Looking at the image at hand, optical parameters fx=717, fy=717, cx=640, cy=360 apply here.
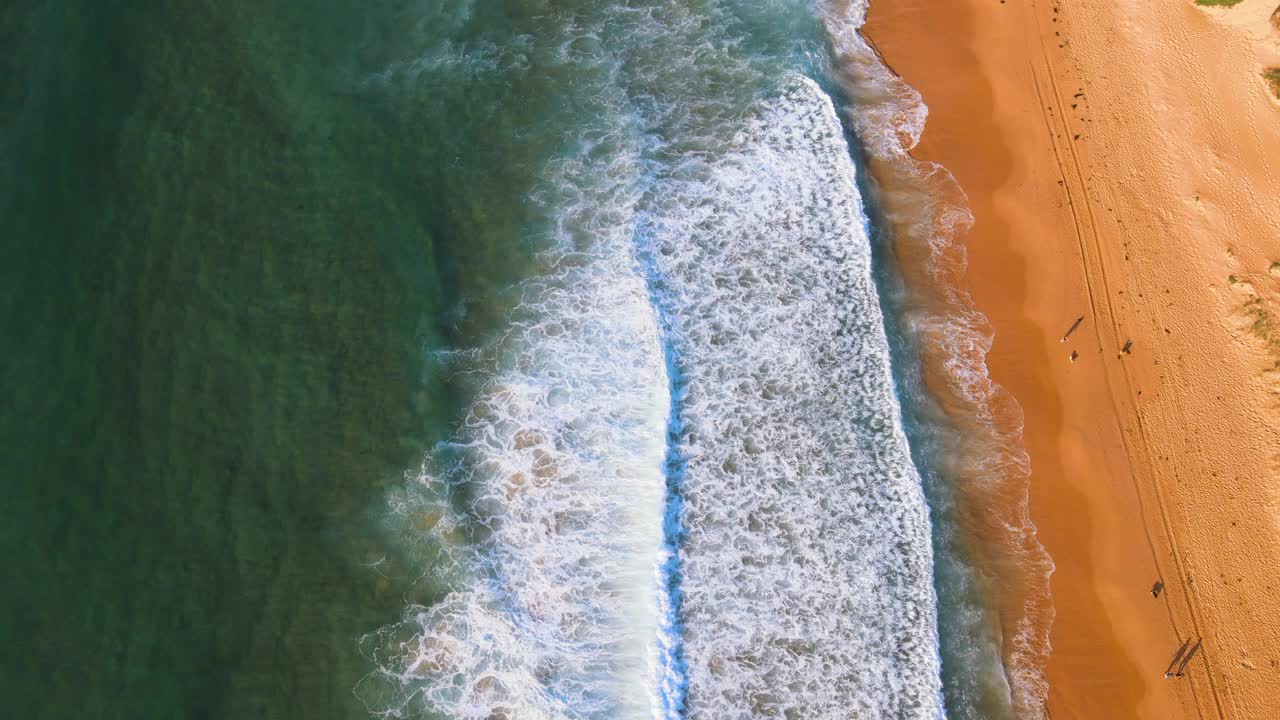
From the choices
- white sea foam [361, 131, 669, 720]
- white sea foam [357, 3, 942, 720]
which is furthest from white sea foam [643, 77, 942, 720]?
white sea foam [361, 131, 669, 720]

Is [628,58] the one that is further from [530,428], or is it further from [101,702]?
[101,702]

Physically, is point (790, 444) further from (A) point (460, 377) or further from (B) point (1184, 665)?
(B) point (1184, 665)

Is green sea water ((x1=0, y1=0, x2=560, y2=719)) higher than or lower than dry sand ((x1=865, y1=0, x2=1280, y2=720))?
lower

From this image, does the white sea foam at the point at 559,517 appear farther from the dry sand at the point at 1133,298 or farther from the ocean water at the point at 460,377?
the dry sand at the point at 1133,298

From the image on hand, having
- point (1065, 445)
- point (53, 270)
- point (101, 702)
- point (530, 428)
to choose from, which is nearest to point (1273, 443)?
point (1065, 445)

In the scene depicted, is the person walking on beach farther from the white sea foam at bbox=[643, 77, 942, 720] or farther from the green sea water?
the green sea water

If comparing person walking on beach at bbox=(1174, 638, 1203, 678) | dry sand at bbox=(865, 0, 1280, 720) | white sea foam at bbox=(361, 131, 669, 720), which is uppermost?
dry sand at bbox=(865, 0, 1280, 720)

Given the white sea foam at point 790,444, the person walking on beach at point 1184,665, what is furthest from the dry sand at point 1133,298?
the white sea foam at point 790,444
